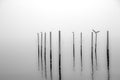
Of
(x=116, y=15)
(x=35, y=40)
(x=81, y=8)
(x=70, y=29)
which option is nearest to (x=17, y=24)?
(x=35, y=40)

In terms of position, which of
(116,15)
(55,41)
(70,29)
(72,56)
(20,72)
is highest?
(116,15)

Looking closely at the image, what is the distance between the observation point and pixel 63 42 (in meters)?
2.46

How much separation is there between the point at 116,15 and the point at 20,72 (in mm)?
1459

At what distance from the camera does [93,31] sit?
2.44 meters

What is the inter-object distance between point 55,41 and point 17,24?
55 cm

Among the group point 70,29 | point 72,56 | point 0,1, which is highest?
point 0,1

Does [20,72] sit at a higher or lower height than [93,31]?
lower

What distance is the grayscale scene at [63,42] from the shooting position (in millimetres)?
2443

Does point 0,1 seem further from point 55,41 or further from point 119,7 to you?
point 119,7

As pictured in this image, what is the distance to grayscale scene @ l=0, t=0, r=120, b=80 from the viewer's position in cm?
244

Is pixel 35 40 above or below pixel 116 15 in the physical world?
below

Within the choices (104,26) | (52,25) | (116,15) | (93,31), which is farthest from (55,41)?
(116,15)

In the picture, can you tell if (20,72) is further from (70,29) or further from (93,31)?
(93,31)

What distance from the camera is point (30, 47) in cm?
247
